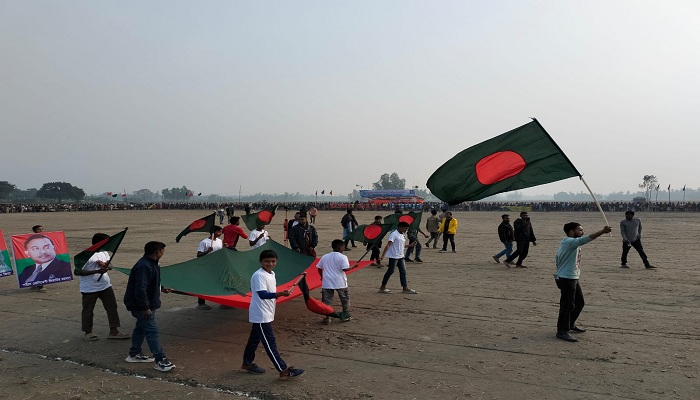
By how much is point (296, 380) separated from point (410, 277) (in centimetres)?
669

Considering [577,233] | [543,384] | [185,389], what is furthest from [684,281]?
[185,389]

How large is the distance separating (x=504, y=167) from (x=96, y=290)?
236 inches

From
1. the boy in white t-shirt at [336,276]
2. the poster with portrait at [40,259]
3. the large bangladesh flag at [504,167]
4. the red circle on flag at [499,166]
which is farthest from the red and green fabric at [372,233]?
the poster with portrait at [40,259]

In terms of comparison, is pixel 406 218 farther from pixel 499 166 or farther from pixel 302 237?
pixel 499 166

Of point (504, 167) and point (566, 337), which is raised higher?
point (504, 167)

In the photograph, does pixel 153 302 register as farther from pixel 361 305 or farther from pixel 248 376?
pixel 361 305

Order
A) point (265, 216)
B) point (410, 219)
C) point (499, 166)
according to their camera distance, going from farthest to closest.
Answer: point (410, 219)
point (265, 216)
point (499, 166)

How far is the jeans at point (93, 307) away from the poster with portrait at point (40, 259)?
4267 mm

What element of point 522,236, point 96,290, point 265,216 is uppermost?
point 265,216

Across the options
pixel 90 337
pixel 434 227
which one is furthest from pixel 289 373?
pixel 434 227

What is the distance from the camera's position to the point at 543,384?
15.9 feet

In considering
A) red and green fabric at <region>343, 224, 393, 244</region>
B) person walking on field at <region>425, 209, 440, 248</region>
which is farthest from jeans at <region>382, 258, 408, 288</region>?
person walking on field at <region>425, 209, 440, 248</region>

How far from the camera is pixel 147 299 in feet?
17.8

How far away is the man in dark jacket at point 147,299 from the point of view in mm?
5359
